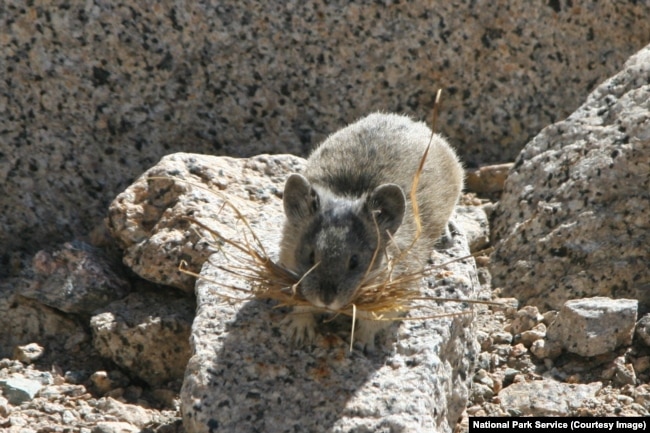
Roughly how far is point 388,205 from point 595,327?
1.59m

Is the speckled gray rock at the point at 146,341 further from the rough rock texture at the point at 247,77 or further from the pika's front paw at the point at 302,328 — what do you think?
the rough rock texture at the point at 247,77

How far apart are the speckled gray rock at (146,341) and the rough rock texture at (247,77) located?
1170 millimetres

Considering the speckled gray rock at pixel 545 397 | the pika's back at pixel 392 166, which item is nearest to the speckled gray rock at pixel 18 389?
the pika's back at pixel 392 166

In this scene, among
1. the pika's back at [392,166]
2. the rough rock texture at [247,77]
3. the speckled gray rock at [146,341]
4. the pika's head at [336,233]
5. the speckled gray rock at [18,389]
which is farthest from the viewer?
the rough rock texture at [247,77]

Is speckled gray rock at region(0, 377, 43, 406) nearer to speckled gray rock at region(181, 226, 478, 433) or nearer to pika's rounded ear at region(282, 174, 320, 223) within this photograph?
speckled gray rock at region(181, 226, 478, 433)

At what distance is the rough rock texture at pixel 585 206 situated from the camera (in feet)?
20.8

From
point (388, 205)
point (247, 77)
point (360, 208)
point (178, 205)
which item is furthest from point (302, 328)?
point (247, 77)

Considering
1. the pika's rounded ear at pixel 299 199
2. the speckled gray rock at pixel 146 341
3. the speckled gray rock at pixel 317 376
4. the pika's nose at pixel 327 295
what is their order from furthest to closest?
the speckled gray rock at pixel 146 341
the pika's rounded ear at pixel 299 199
the pika's nose at pixel 327 295
the speckled gray rock at pixel 317 376

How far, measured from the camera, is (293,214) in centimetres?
579

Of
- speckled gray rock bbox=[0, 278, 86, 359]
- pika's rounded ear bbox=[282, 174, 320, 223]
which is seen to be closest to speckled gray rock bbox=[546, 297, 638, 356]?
pika's rounded ear bbox=[282, 174, 320, 223]

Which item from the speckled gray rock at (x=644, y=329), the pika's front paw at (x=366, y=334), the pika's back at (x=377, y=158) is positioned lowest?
the pika's front paw at (x=366, y=334)

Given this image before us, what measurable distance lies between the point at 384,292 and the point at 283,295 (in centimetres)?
62

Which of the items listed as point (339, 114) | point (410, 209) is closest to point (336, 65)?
point (339, 114)

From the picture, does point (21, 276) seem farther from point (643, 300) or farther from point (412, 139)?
point (643, 300)
